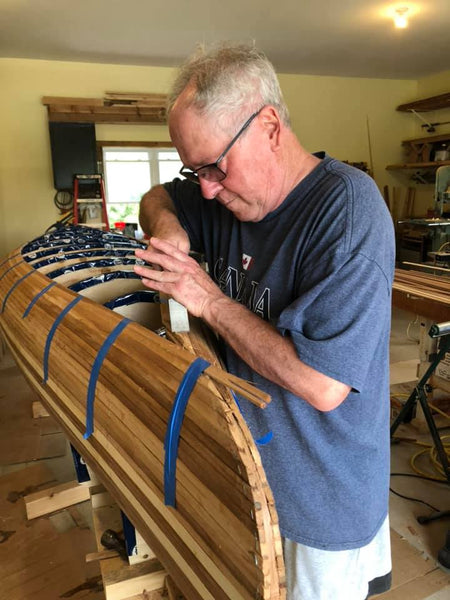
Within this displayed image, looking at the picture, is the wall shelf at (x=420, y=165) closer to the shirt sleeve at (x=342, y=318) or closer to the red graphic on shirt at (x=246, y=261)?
the red graphic on shirt at (x=246, y=261)

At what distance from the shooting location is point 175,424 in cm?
111

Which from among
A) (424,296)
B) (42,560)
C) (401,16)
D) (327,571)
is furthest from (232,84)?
(401,16)

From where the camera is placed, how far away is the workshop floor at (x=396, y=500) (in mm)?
2387

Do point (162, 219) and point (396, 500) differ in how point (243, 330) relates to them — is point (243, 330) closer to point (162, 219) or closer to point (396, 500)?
point (162, 219)

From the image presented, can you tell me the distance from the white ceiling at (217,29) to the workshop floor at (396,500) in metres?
4.70

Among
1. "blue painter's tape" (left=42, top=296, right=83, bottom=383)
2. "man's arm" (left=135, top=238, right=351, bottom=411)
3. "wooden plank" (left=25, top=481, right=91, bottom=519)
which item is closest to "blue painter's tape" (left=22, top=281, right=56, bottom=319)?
"blue painter's tape" (left=42, top=296, right=83, bottom=383)

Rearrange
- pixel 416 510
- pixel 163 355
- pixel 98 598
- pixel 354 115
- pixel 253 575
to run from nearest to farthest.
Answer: pixel 253 575, pixel 163 355, pixel 98 598, pixel 416 510, pixel 354 115

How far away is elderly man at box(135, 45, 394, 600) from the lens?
96cm

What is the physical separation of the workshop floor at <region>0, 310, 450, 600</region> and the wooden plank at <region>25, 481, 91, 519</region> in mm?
62

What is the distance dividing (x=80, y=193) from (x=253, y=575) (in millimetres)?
7199

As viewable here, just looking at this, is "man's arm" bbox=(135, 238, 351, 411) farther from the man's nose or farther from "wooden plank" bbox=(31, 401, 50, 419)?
"wooden plank" bbox=(31, 401, 50, 419)

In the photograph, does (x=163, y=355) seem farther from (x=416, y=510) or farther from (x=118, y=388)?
(x=416, y=510)

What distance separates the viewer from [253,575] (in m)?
0.91

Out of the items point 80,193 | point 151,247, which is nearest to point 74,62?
point 80,193
